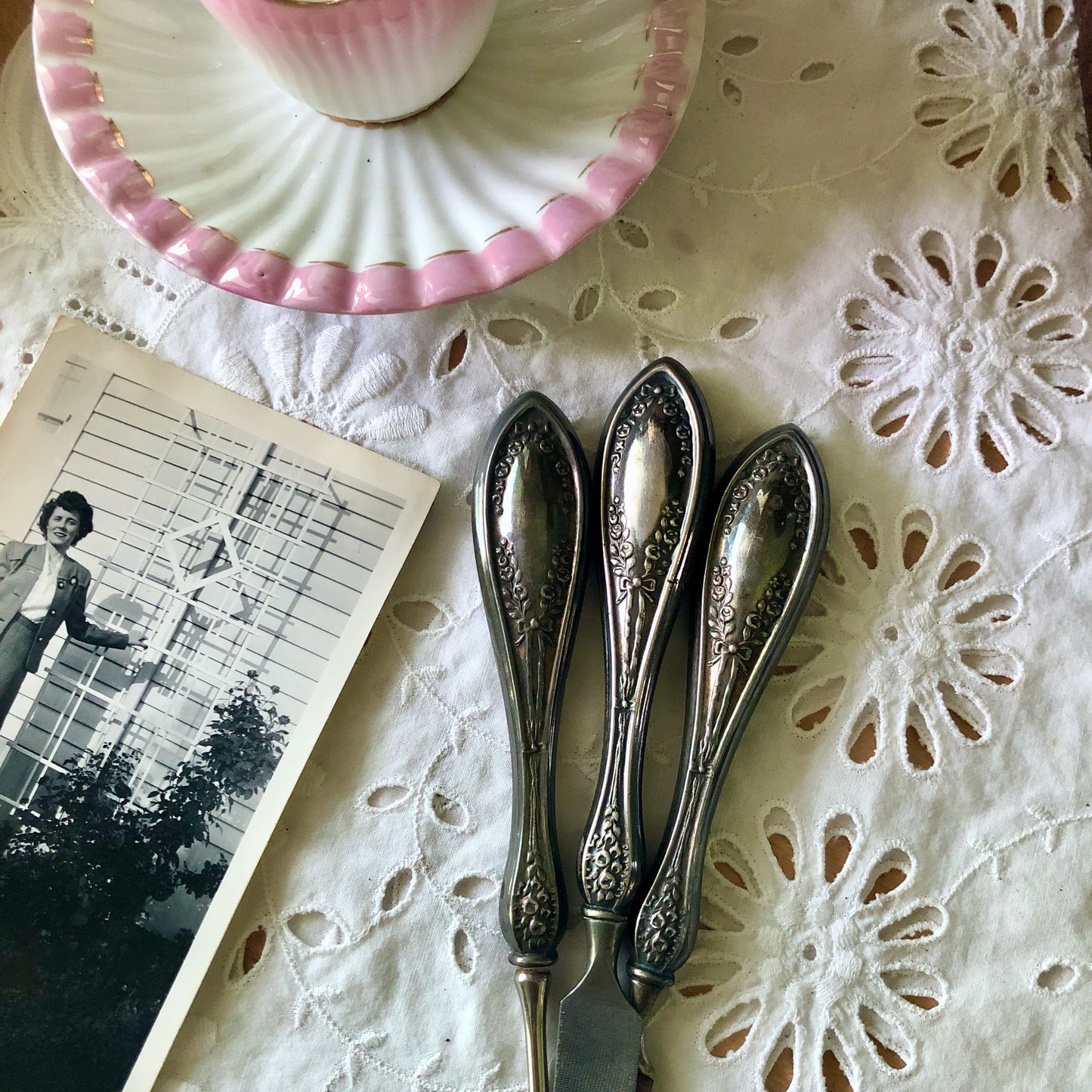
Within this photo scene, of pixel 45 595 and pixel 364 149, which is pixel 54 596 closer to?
pixel 45 595

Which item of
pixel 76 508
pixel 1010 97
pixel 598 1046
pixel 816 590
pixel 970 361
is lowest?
pixel 598 1046

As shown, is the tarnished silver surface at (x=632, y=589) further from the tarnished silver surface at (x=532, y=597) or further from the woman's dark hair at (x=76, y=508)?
the woman's dark hair at (x=76, y=508)

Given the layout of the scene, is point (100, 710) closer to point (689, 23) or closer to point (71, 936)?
point (71, 936)

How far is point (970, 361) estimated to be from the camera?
0.44m

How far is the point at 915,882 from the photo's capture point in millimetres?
415

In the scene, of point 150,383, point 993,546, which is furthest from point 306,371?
point 993,546

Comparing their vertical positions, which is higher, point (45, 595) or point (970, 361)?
point (970, 361)

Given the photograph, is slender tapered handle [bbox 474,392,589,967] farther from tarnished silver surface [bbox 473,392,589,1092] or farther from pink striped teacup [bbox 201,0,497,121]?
pink striped teacup [bbox 201,0,497,121]

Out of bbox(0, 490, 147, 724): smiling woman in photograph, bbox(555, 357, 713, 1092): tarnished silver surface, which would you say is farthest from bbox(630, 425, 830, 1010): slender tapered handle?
bbox(0, 490, 147, 724): smiling woman in photograph

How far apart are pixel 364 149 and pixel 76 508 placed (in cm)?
22

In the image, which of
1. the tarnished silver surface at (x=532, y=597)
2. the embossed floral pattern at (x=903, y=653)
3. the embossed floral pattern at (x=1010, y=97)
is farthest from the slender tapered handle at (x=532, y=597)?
the embossed floral pattern at (x=1010, y=97)

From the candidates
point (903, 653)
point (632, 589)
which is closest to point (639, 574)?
point (632, 589)

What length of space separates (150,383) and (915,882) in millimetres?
437

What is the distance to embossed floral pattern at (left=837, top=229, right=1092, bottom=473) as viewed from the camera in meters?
0.44
